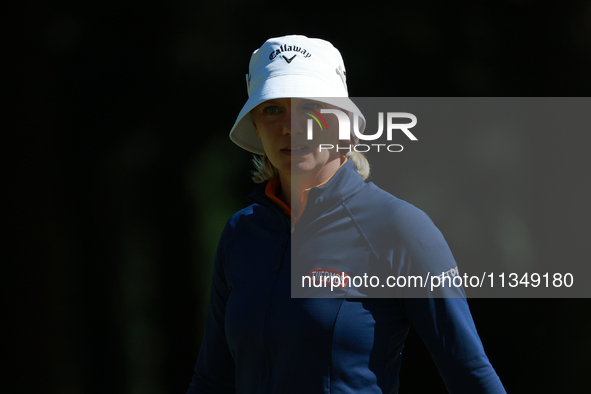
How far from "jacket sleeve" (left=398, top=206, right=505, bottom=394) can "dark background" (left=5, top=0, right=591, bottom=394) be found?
4.44ft

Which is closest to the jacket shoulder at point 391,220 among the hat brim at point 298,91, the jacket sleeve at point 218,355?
the hat brim at point 298,91

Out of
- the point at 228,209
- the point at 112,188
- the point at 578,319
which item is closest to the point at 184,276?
the point at 228,209

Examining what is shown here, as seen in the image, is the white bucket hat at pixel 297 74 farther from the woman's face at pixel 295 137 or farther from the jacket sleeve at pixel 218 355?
the jacket sleeve at pixel 218 355

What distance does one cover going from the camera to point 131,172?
8.86ft

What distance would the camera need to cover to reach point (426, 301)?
1.24 meters

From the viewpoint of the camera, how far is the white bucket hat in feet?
4.69

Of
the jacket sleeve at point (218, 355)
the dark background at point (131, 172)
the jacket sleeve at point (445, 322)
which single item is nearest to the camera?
the jacket sleeve at point (445, 322)

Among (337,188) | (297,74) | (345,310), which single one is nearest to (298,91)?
(297,74)

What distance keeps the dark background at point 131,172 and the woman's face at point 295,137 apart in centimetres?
112

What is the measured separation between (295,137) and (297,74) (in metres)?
0.18

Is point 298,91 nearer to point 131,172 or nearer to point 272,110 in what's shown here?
point 272,110

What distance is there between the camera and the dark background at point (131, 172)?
2561 millimetres

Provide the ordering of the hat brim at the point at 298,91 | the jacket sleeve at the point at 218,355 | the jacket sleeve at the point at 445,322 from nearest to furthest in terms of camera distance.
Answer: the jacket sleeve at the point at 445,322, the hat brim at the point at 298,91, the jacket sleeve at the point at 218,355

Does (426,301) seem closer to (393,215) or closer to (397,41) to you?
(393,215)
